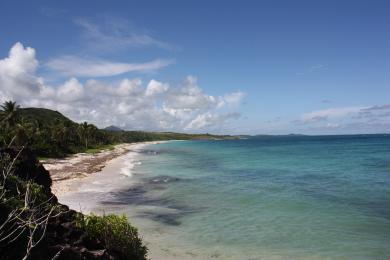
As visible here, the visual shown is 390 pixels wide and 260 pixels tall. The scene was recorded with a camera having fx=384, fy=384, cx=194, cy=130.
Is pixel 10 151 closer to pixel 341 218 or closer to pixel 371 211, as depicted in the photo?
pixel 341 218

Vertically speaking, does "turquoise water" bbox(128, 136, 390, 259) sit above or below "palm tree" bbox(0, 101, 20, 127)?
below

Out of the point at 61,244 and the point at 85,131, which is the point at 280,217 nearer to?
the point at 61,244

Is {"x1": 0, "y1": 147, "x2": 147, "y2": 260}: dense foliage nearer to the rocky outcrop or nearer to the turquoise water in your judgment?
the rocky outcrop

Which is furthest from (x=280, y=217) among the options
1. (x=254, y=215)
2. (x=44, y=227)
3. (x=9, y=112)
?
(x=9, y=112)

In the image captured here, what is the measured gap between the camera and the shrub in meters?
13.7

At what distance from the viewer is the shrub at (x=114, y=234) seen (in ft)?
44.9

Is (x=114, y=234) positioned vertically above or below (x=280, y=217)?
above

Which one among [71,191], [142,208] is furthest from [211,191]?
[71,191]

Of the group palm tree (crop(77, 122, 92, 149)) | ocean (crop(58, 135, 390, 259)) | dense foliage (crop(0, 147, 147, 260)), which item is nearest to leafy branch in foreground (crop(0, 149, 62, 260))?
dense foliage (crop(0, 147, 147, 260))

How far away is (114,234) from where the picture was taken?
13.9m

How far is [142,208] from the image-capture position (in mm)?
31109

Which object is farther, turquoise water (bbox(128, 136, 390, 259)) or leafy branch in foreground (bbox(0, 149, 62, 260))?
turquoise water (bbox(128, 136, 390, 259))

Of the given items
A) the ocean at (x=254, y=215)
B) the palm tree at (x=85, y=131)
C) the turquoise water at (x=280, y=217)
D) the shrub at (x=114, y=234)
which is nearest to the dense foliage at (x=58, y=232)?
the shrub at (x=114, y=234)

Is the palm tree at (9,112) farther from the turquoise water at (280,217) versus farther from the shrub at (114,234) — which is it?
the shrub at (114,234)
